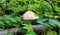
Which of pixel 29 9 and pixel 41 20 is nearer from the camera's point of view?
pixel 41 20

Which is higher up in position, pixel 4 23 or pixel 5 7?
pixel 5 7

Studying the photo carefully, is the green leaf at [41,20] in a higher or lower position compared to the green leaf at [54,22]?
higher

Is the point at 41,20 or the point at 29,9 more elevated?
the point at 29,9

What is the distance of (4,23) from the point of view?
2119 millimetres

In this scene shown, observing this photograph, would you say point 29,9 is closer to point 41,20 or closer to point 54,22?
point 41,20

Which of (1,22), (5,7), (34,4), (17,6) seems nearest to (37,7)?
(34,4)

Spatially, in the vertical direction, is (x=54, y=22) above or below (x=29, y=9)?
below

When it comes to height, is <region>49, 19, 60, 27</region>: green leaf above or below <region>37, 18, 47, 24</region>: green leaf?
below

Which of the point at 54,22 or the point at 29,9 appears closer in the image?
the point at 54,22

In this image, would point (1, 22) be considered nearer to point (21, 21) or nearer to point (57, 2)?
point (21, 21)

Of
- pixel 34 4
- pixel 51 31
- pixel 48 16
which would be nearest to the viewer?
pixel 51 31

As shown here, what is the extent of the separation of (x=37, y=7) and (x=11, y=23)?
1.76 ft

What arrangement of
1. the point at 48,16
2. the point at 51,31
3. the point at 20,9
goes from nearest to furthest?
the point at 51,31, the point at 48,16, the point at 20,9

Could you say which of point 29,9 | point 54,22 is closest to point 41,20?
point 54,22
